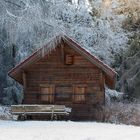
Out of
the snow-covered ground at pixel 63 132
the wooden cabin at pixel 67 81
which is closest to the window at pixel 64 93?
the wooden cabin at pixel 67 81

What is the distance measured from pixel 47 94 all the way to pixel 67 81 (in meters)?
1.35

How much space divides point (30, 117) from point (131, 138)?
10.6 metres

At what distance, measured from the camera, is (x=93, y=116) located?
96.9ft

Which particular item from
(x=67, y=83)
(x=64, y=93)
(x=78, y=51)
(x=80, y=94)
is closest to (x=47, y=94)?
(x=64, y=93)

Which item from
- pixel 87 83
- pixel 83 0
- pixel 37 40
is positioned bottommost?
pixel 87 83

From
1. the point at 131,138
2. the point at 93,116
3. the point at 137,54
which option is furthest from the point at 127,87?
the point at 131,138

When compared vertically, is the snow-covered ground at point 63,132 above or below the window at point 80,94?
below

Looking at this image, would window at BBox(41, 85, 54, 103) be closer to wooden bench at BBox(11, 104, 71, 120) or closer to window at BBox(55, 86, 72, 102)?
window at BBox(55, 86, 72, 102)

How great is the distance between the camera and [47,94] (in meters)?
29.3

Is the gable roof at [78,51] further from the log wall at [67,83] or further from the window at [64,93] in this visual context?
the window at [64,93]

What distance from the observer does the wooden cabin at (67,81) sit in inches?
1153

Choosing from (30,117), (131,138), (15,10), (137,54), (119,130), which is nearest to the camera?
(131,138)

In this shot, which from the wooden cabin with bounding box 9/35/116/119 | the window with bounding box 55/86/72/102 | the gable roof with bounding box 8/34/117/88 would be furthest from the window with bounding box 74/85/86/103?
the gable roof with bounding box 8/34/117/88

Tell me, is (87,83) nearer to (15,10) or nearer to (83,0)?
(15,10)
